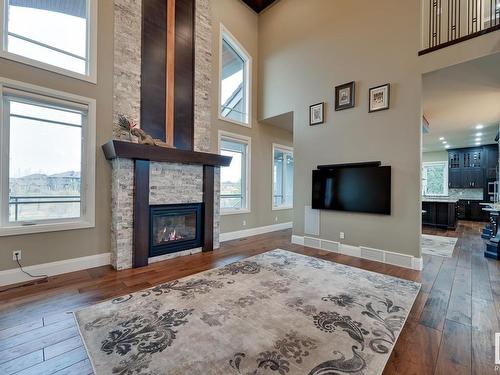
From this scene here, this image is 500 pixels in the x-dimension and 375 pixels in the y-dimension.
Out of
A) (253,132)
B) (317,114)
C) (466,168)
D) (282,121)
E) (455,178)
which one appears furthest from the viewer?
(455,178)

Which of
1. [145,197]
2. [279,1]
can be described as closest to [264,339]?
[145,197]

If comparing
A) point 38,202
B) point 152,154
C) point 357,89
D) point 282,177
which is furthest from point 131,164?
point 282,177

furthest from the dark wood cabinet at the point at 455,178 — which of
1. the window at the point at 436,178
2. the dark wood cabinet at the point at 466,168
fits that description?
the window at the point at 436,178

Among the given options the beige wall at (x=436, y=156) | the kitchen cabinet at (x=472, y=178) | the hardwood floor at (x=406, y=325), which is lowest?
the hardwood floor at (x=406, y=325)

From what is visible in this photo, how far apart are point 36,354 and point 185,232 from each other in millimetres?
2738

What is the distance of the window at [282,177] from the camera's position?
22.9 feet

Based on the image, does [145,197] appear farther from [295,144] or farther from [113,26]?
[295,144]

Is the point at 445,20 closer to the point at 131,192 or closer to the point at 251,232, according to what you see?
the point at 251,232

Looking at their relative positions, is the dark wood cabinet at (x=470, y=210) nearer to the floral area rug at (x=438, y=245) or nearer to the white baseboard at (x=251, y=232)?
the floral area rug at (x=438, y=245)

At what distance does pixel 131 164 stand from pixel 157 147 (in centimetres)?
49

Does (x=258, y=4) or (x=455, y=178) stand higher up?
(x=258, y=4)

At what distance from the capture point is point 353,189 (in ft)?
14.3

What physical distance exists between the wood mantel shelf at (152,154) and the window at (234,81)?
147cm

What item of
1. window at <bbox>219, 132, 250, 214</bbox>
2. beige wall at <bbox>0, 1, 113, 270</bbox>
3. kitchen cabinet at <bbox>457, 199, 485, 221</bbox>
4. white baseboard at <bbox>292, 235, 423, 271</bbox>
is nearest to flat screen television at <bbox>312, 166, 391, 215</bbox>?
white baseboard at <bbox>292, 235, 423, 271</bbox>
